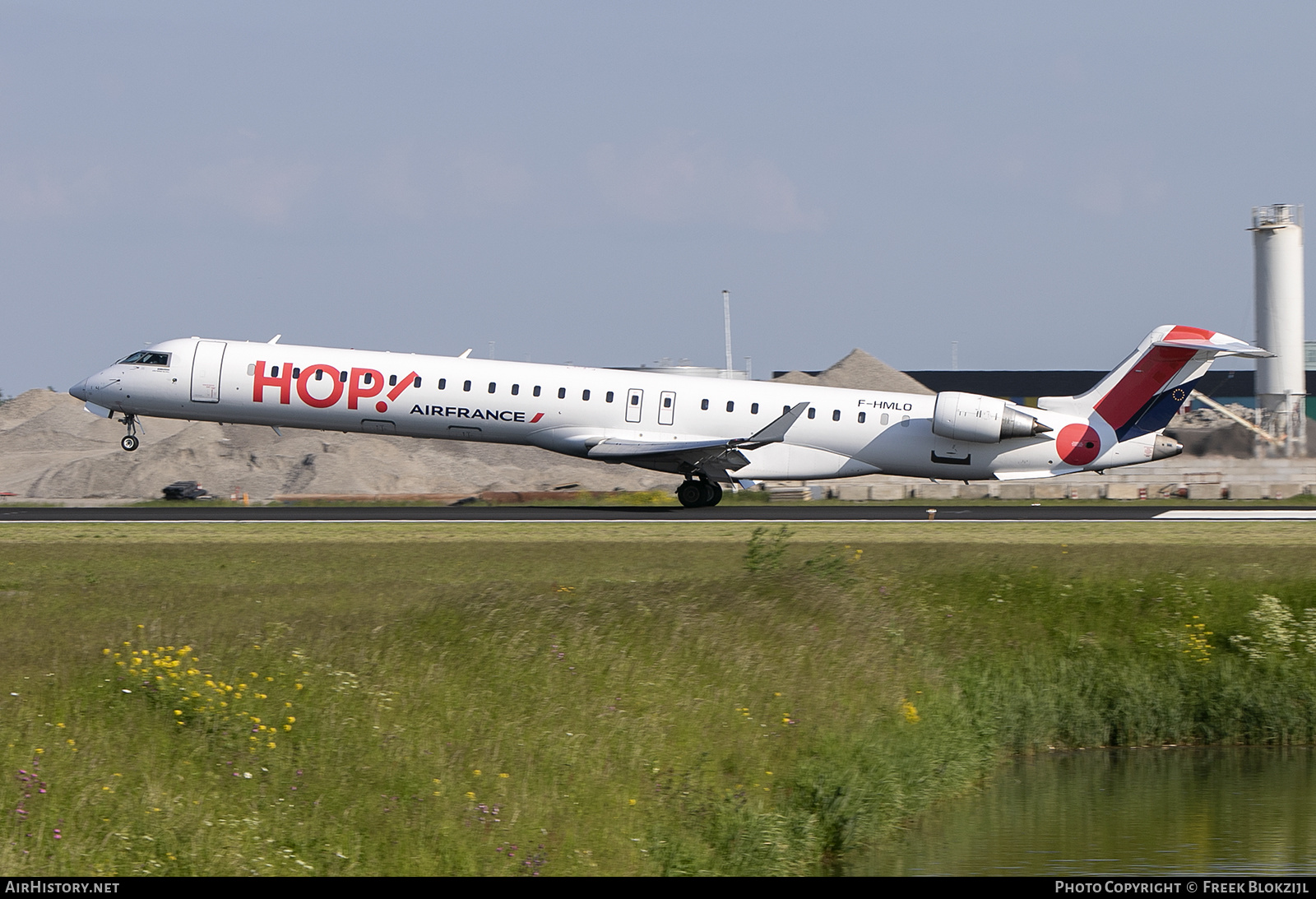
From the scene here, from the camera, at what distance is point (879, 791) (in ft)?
46.2

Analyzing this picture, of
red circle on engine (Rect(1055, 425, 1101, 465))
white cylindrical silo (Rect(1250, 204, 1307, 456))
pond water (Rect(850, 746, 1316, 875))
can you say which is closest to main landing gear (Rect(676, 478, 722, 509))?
red circle on engine (Rect(1055, 425, 1101, 465))

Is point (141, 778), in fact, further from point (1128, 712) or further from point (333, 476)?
point (333, 476)

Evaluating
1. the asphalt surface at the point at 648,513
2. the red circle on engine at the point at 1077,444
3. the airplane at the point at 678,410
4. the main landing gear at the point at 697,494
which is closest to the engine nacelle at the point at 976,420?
the airplane at the point at 678,410

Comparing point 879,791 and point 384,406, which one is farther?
point 384,406

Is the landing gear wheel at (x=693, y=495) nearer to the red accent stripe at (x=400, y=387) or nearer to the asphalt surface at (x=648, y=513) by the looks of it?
the asphalt surface at (x=648, y=513)

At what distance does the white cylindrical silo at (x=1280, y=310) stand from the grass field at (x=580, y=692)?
36.8 m

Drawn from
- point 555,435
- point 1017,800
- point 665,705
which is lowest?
point 1017,800

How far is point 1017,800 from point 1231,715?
4370 mm

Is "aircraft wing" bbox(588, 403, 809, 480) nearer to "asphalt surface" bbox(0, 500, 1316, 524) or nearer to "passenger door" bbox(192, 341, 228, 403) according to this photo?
"asphalt surface" bbox(0, 500, 1316, 524)

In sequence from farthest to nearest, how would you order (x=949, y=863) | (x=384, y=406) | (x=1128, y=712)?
(x=384, y=406) < (x=1128, y=712) < (x=949, y=863)

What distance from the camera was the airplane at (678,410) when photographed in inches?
1355

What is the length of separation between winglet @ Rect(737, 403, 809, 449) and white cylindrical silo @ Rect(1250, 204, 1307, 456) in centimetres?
3188
